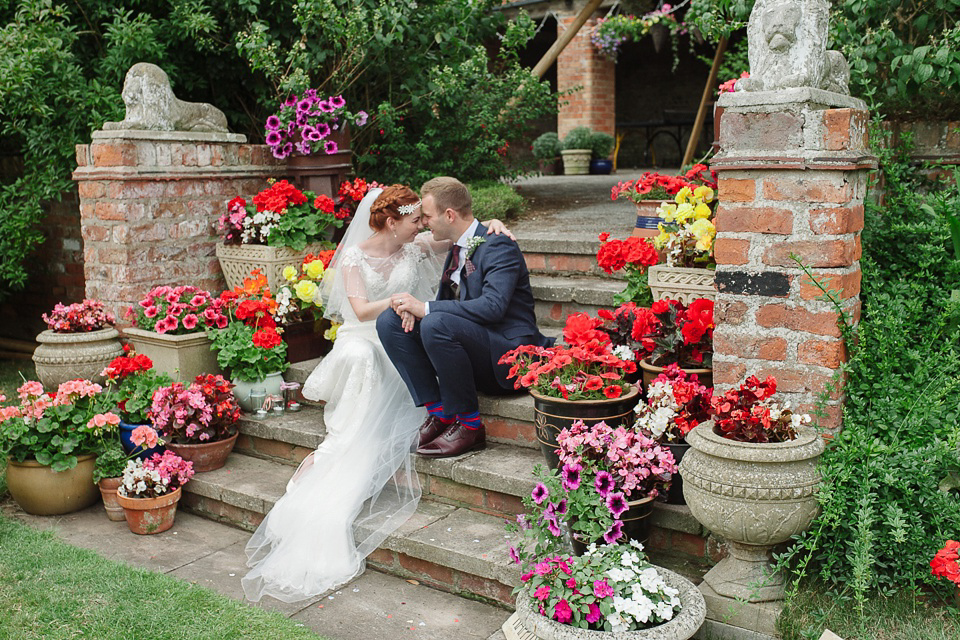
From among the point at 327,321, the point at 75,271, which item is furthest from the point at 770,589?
the point at 75,271

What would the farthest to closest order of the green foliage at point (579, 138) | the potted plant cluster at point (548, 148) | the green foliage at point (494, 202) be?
the potted plant cluster at point (548, 148), the green foliage at point (579, 138), the green foliage at point (494, 202)

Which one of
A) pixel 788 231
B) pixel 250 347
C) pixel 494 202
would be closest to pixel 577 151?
pixel 494 202

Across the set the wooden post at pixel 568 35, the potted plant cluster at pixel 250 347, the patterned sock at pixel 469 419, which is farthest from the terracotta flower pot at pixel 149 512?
the wooden post at pixel 568 35

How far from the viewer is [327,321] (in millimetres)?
4996

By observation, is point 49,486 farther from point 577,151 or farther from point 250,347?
point 577,151

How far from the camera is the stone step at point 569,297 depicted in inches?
178

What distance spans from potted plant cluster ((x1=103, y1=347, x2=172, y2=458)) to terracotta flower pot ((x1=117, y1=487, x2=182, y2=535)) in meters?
0.34

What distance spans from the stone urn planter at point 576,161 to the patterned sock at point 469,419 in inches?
303

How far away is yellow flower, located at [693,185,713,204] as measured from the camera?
380cm

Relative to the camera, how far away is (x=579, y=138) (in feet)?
35.8

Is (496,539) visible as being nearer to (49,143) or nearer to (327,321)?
(327,321)

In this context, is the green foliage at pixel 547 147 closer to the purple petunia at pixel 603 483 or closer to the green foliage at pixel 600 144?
the green foliage at pixel 600 144

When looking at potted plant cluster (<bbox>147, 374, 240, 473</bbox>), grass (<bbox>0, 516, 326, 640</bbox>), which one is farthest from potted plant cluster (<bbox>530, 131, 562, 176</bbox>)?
grass (<bbox>0, 516, 326, 640</bbox>)

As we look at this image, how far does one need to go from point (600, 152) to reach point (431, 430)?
26.2ft
